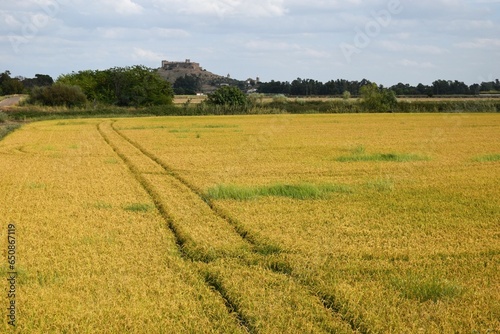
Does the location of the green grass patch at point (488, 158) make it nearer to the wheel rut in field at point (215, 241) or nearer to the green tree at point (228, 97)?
the wheel rut in field at point (215, 241)

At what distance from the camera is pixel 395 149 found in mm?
22609

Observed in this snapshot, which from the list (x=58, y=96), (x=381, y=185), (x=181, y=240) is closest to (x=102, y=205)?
(x=181, y=240)

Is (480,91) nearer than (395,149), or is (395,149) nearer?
(395,149)

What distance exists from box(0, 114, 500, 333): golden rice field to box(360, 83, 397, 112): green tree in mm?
51429

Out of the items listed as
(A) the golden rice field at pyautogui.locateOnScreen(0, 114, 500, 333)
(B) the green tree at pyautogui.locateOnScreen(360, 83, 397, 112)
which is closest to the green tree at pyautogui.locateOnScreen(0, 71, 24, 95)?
(B) the green tree at pyautogui.locateOnScreen(360, 83, 397, 112)

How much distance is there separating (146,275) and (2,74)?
457 feet

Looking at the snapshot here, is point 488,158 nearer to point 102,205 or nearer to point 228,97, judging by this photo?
point 102,205

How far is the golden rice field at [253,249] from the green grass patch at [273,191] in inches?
1.7

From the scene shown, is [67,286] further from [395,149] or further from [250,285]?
[395,149]

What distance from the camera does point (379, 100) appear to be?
2677 inches

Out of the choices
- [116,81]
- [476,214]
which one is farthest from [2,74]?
[476,214]

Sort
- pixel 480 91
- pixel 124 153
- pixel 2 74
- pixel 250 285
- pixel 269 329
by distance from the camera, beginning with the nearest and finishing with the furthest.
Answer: pixel 269 329, pixel 250 285, pixel 124 153, pixel 480 91, pixel 2 74

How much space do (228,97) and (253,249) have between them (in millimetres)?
60008

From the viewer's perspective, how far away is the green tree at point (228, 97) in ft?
218
